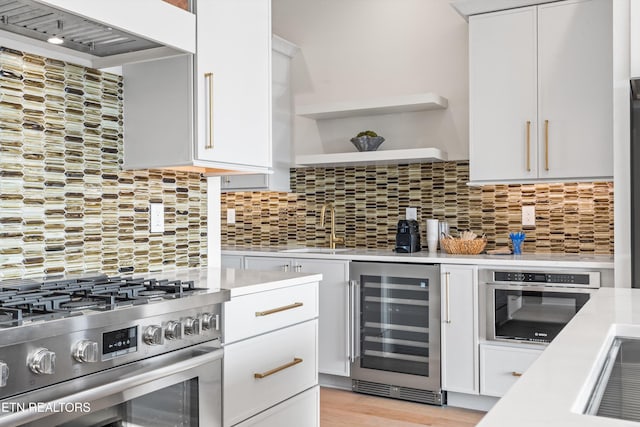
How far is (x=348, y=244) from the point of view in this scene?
4.48 metres

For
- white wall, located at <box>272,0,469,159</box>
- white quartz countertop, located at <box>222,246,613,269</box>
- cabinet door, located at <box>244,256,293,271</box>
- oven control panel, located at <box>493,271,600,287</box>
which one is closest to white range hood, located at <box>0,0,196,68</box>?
white quartz countertop, located at <box>222,246,613,269</box>

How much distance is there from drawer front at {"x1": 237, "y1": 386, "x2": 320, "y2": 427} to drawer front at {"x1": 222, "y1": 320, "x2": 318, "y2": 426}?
0.02 meters

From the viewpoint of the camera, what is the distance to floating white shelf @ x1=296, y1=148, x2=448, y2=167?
3.87 metres

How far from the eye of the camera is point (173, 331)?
5.91 ft

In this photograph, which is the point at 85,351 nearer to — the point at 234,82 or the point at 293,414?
the point at 293,414

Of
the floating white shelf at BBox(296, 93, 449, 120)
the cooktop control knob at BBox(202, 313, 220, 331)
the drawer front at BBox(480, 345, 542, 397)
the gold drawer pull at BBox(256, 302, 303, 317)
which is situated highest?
the floating white shelf at BBox(296, 93, 449, 120)

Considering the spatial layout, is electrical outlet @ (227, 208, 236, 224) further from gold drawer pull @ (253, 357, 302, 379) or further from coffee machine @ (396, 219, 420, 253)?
gold drawer pull @ (253, 357, 302, 379)

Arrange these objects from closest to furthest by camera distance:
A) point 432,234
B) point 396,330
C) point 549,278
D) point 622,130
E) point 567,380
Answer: point 567,380
point 622,130
point 549,278
point 396,330
point 432,234

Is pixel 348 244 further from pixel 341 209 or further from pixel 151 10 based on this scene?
pixel 151 10

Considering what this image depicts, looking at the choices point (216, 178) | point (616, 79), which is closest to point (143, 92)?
point (216, 178)

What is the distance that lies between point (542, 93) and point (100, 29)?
2469mm

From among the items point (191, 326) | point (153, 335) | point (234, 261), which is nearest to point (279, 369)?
point (191, 326)

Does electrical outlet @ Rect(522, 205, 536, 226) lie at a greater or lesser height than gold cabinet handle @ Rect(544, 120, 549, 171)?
lesser

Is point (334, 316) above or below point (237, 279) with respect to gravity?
below
